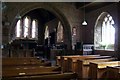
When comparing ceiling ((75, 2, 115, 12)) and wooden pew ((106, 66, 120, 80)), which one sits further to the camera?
ceiling ((75, 2, 115, 12))

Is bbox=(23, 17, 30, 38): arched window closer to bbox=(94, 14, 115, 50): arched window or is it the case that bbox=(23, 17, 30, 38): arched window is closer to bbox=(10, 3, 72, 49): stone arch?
bbox=(10, 3, 72, 49): stone arch

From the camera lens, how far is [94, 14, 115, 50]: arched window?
10787 mm

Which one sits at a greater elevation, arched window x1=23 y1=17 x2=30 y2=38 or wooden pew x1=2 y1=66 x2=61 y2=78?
arched window x1=23 y1=17 x2=30 y2=38

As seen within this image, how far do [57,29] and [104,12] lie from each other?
20.1 feet

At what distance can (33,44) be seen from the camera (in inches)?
368

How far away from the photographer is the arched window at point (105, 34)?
1079 centimetres

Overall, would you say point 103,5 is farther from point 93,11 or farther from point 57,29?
point 57,29

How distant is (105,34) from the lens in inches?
456

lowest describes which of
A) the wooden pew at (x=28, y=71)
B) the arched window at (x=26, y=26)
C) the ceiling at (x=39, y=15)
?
the wooden pew at (x=28, y=71)

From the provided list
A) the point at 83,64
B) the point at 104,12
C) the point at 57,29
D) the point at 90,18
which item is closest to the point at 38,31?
the point at 57,29

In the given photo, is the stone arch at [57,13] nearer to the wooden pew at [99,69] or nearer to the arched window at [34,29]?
the arched window at [34,29]

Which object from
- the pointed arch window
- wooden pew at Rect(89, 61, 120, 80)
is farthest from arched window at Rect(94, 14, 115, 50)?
the pointed arch window

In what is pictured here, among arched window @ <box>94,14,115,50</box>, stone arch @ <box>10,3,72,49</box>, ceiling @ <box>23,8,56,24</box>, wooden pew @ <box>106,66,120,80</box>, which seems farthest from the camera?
ceiling @ <box>23,8,56,24</box>

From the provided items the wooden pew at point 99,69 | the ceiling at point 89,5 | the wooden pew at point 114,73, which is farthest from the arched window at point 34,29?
the wooden pew at point 114,73
